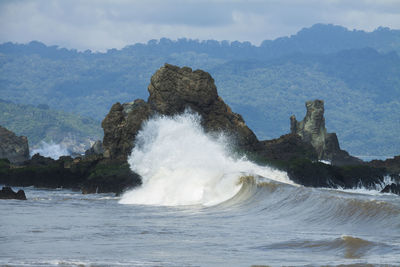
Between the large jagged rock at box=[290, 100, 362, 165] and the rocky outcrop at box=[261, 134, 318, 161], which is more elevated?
the large jagged rock at box=[290, 100, 362, 165]

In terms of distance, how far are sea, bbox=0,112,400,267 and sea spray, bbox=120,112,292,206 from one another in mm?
88

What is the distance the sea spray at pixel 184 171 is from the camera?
121 ft

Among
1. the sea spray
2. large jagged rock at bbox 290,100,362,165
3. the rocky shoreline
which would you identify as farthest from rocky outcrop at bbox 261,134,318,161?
large jagged rock at bbox 290,100,362,165

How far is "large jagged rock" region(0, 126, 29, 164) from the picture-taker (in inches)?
4050

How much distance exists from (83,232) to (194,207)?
10943 mm

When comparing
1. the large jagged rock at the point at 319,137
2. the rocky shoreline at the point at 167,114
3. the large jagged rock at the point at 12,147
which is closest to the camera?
the rocky shoreline at the point at 167,114

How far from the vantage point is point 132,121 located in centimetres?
6303

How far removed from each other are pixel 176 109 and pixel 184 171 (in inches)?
910

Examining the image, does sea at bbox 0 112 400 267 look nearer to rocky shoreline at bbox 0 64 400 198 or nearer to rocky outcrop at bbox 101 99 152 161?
rocky shoreline at bbox 0 64 400 198

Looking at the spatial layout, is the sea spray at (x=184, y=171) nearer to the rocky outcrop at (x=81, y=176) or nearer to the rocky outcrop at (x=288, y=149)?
the rocky outcrop at (x=81, y=176)

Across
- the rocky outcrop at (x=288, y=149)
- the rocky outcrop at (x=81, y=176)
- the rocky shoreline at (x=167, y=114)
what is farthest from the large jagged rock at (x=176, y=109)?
the rocky outcrop at (x=81, y=176)

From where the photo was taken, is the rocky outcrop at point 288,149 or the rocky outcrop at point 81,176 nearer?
the rocky outcrop at point 81,176

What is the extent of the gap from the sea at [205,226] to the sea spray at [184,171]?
0.29 feet

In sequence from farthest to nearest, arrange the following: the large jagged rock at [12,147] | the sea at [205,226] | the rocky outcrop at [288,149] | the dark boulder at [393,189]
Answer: the large jagged rock at [12,147]
the rocky outcrop at [288,149]
the dark boulder at [393,189]
the sea at [205,226]
